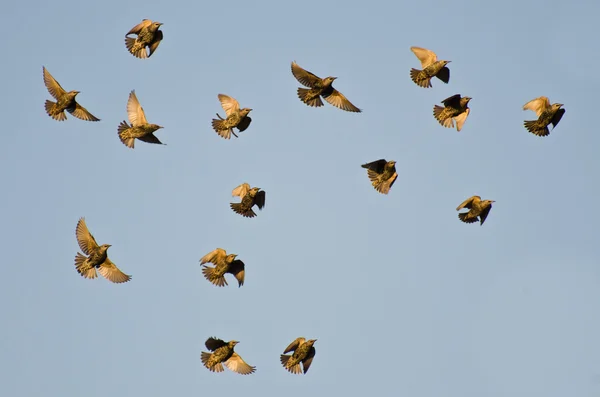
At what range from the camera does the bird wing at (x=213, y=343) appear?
25.1m

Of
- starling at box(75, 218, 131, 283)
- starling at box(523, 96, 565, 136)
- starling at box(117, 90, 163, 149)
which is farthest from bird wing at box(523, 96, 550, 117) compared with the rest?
starling at box(75, 218, 131, 283)

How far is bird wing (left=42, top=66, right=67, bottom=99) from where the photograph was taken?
2539 centimetres

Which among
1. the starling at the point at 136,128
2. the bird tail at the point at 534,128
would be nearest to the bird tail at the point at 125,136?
the starling at the point at 136,128

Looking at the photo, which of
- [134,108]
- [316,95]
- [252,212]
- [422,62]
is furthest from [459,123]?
[134,108]

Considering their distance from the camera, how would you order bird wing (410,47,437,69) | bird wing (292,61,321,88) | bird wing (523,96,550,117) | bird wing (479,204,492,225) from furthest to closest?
bird wing (523,96,550,117) → bird wing (479,204,492,225) → bird wing (410,47,437,69) → bird wing (292,61,321,88)

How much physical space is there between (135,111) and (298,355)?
6.51 metres

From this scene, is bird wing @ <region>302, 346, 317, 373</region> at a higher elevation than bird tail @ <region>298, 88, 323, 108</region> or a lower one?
lower

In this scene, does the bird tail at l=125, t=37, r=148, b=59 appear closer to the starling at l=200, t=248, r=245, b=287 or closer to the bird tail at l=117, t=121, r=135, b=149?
the bird tail at l=117, t=121, r=135, b=149

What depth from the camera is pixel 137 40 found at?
25.6 meters

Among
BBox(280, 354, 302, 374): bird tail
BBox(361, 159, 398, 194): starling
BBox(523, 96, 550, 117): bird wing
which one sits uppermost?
BBox(523, 96, 550, 117): bird wing

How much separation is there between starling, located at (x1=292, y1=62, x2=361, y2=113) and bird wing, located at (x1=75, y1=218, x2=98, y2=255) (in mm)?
5502

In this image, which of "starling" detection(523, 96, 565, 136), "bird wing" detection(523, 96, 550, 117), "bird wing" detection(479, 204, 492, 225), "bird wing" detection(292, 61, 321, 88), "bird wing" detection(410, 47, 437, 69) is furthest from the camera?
"bird wing" detection(523, 96, 550, 117)

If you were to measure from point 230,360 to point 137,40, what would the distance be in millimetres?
7389

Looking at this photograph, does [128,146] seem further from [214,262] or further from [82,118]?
[214,262]
